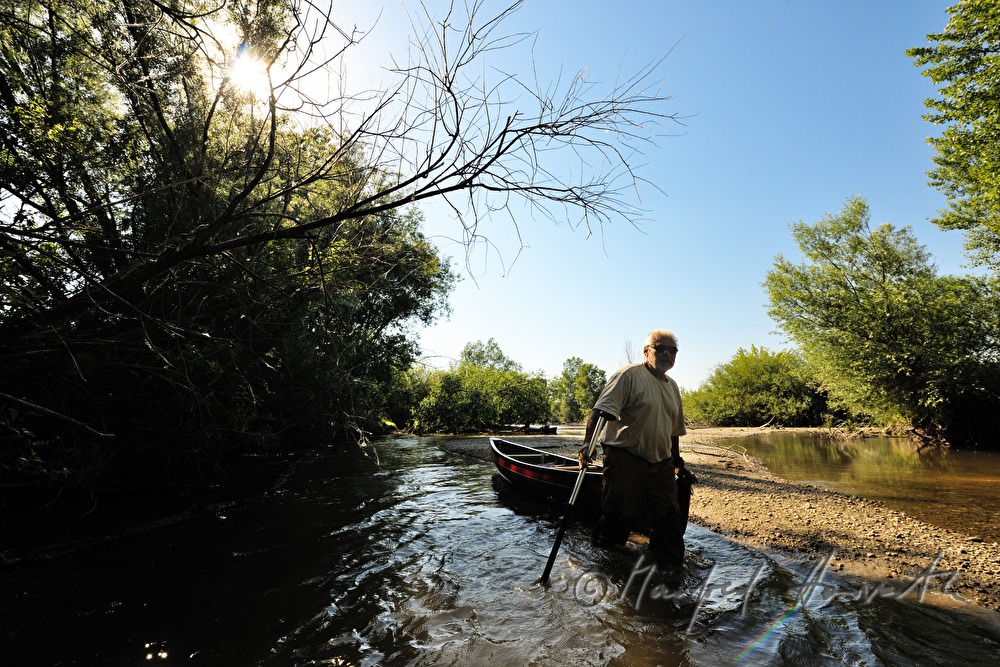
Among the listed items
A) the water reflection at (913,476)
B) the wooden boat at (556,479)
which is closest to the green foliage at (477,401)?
the water reflection at (913,476)

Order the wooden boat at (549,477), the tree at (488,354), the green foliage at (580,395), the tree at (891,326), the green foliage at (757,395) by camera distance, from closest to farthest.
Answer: the wooden boat at (549,477) < the tree at (891,326) < the green foliage at (757,395) < the green foliage at (580,395) < the tree at (488,354)

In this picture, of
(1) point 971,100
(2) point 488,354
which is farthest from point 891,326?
(2) point 488,354

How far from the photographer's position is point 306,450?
1748 cm

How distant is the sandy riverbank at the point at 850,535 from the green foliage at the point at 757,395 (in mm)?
25970

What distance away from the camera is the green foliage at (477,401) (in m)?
28.4

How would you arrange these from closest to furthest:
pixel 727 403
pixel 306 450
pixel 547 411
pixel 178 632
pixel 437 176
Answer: pixel 437 176
pixel 178 632
pixel 306 450
pixel 547 411
pixel 727 403

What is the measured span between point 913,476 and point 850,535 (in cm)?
698

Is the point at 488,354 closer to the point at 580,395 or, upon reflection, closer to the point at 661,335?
the point at 580,395

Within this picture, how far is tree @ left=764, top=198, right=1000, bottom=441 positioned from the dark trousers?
60.7ft

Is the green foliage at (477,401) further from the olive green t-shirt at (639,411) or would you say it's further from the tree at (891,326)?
the olive green t-shirt at (639,411)

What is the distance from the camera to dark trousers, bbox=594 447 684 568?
4348mm

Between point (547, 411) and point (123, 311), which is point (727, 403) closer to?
point (547, 411)

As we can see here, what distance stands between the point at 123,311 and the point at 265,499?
5.45 m

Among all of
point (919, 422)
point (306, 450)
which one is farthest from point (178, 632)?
point (919, 422)
